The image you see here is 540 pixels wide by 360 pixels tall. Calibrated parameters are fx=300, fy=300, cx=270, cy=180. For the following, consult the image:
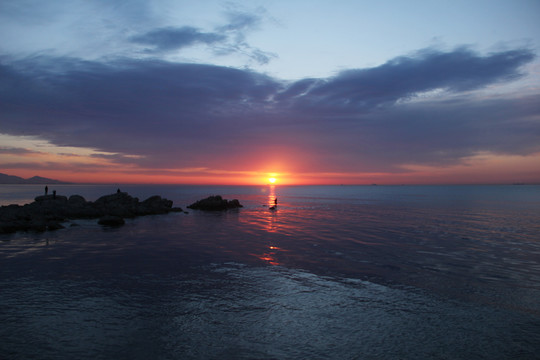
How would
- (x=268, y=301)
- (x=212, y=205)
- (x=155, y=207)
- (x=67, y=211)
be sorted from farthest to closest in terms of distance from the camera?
(x=212, y=205) → (x=155, y=207) → (x=67, y=211) → (x=268, y=301)

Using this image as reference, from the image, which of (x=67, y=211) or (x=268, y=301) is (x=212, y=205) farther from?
(x=268, y=301)

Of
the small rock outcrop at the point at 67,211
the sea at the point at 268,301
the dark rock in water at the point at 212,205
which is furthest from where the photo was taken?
the dark rock in water at the point at 212,205

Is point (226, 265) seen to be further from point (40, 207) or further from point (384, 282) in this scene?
point (40, 207)

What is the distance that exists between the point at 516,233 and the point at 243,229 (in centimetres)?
3157

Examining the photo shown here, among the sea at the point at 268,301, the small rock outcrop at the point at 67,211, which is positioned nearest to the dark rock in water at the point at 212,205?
the small rock outcrop at the point at 67,211

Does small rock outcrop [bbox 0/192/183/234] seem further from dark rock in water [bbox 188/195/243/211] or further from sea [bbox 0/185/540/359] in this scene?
dark rock in water [bbox 188/195/243/211]

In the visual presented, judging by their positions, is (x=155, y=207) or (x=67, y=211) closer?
(x=67, y=211)

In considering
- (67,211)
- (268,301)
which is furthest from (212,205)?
(268,301)

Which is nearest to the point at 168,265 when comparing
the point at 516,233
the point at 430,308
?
the point at 430,308

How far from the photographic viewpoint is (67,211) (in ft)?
153

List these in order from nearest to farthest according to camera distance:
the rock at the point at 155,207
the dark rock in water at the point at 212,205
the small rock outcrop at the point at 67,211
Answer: the small rock outcrop at the point at 67,211 → the rock at the point at 155,207 → the dark rock in water at the point at 212,205

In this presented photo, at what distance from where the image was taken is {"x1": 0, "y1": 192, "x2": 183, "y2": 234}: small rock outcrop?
33906 mm

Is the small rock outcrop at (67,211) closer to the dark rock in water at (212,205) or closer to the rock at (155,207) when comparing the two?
the rock at (155,207)

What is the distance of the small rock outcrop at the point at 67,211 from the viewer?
33.9m
